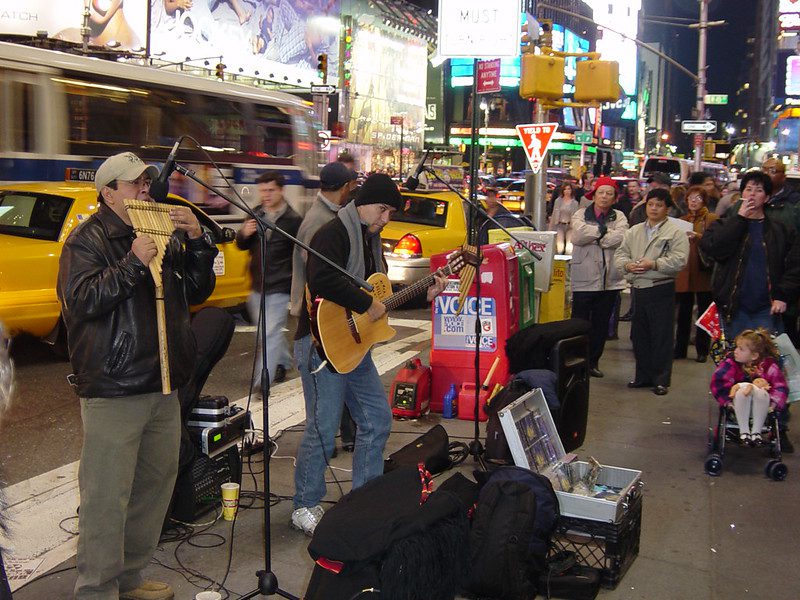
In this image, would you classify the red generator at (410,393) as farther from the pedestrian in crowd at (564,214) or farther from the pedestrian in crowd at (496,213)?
the pedestrian in crowd at (564,214)

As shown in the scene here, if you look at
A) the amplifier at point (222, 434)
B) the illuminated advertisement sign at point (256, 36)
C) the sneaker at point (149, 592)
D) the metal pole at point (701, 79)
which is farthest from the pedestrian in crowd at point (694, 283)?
the illuminated advertisement sign at point (256, 36)

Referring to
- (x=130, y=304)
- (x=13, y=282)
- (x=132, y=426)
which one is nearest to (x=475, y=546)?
(x=132, y=426)

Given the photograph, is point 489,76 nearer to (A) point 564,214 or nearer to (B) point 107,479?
(A) point 564,214

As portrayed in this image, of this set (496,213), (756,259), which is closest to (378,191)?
(756,259)

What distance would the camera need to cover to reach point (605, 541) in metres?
4.56

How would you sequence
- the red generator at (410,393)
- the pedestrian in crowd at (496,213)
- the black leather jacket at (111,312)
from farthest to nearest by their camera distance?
the pedestrian in crowd at (496,213)
the red generator at (410,393)
the black leather jacket at (111,312)

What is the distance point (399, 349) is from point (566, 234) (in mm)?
6247

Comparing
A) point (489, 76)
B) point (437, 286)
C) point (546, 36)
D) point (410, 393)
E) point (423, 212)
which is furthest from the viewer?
point (546, 36)

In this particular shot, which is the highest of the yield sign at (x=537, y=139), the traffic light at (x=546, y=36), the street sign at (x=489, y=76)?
the traffic light at (x=546, y=36)

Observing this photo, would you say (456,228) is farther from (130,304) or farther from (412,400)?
(130,304)

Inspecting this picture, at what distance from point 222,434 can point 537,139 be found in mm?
9535

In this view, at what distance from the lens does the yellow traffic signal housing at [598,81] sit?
48.6 ft

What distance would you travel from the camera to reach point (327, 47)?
1607 inches

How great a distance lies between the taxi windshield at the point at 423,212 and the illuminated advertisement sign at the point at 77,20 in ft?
45.5
